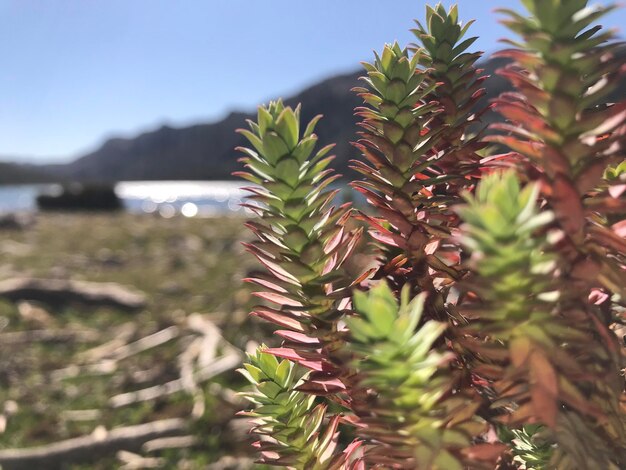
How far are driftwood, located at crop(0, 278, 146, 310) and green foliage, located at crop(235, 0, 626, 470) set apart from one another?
218 inches

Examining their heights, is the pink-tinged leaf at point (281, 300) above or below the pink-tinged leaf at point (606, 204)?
below

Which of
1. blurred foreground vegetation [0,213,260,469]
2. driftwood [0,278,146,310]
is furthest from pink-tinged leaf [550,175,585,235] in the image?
driftwood [0,278,146,310]

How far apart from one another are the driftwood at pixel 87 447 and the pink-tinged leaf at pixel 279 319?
9.20ft

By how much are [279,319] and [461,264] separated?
0.68ft

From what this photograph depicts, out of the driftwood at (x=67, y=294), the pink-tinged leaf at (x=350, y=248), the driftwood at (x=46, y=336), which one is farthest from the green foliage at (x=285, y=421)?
the driftwood at (x=67, y=294)

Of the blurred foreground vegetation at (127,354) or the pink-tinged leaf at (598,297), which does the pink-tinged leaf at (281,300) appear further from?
the blurred foreground vegetation at (127,354)

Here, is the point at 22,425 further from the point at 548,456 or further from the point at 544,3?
the point at 544,3

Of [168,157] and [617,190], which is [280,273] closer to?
[617,190]

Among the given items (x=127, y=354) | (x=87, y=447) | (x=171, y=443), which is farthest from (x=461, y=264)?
(x=127, y=354)

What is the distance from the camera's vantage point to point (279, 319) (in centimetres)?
58

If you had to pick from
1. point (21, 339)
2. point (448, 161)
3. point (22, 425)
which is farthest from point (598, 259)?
point (21, 339)

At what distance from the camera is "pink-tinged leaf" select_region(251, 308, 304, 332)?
1.83ft

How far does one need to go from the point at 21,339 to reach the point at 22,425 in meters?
1.59

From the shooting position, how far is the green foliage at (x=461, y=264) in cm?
38
